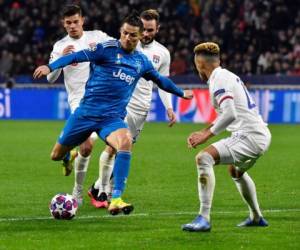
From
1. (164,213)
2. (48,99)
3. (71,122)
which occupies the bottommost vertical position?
(48,99)

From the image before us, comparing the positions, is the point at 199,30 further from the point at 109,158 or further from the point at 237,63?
the point at 109,158

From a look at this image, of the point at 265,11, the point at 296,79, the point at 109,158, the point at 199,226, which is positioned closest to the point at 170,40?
the point at 265,11

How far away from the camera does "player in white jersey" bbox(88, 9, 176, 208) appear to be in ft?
36.4

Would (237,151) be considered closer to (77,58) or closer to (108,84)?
(108,84)

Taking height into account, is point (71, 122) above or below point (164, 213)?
above

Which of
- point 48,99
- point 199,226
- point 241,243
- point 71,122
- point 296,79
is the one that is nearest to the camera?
point 241,243

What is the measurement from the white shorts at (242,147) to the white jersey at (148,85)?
296 centimetres

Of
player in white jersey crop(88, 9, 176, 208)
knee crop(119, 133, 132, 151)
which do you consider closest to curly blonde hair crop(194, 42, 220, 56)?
knee crop(119, 133, 132, 151)

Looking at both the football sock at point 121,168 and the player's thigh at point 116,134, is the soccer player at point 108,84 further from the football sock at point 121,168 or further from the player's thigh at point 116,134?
the football sock at point 121,168

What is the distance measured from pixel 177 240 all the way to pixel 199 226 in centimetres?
49

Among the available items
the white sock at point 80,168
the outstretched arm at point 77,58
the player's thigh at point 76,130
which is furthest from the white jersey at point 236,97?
the white sock at point 80,168

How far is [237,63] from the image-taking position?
29625 mm

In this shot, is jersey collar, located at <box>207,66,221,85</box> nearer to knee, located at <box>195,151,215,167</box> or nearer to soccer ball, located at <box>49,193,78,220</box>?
knee, located at <box>195,151,215,167</box>

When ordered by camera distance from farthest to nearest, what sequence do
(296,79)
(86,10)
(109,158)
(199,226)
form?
(86,10), (296,79), (109,158), (199,226)
